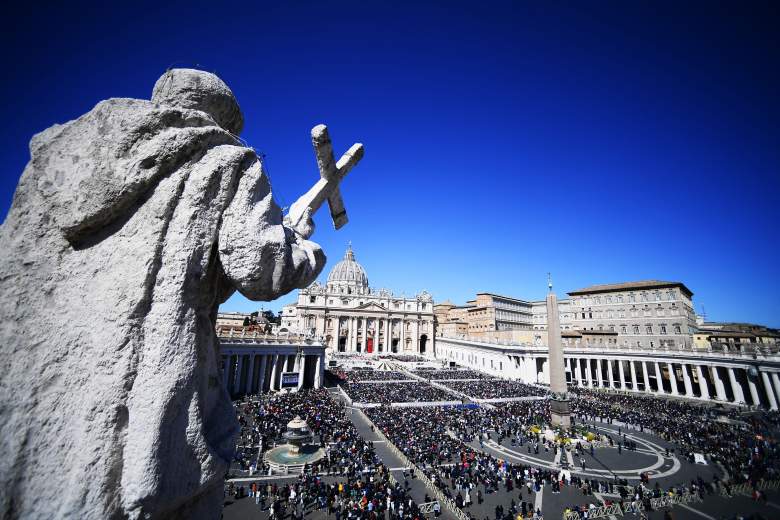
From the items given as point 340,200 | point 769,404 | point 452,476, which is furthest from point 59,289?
point 769,404

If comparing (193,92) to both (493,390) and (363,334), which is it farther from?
(363,334)

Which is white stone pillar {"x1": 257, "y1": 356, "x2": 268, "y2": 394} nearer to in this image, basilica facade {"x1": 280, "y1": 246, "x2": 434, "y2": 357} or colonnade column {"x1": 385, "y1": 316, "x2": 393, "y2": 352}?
basilica facade {"x1": 280, "y1": 246, "x2": 434, "y2": 357}

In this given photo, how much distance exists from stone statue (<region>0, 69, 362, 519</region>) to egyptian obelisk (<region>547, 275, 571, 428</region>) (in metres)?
28.4

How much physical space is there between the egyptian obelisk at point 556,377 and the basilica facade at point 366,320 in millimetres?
54882

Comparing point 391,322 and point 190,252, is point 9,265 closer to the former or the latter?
point 190,252

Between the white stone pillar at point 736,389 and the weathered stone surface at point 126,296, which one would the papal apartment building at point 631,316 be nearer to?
the white stone pillar at point 736,389

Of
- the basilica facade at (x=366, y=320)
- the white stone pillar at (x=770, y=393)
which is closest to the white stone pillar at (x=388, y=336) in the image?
the basilica facade at (x=366, y=320)

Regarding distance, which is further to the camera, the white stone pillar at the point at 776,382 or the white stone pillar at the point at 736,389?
the white stone pillar at the point at 736,389

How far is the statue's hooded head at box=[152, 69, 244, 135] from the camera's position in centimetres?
280

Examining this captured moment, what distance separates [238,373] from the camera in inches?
1325

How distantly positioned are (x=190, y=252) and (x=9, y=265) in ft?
3.73

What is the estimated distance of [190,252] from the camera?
2.41 metres

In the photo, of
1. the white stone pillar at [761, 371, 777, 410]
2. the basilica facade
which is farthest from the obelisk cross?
the basilica facade

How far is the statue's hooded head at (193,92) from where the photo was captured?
2.80 meters
